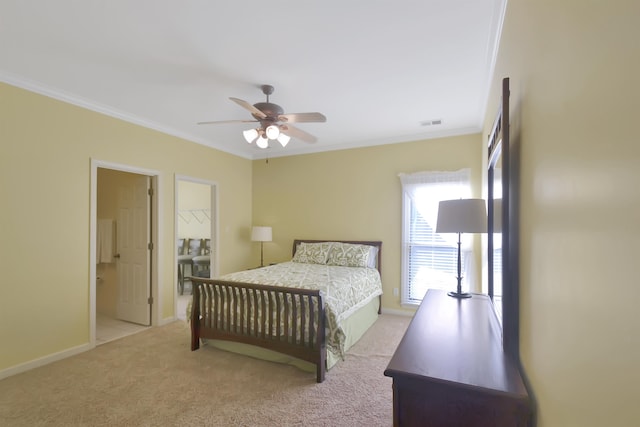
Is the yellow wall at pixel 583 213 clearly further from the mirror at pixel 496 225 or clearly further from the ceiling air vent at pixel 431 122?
the ceiling air vent at pixel 431 122

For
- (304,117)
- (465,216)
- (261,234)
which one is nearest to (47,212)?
(304,117)

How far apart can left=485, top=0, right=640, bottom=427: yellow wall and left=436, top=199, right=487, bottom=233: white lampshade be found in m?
1.12

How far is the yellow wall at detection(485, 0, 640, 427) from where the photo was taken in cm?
52

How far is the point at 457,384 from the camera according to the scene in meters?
1.06

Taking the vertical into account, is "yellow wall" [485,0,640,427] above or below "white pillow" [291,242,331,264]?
above

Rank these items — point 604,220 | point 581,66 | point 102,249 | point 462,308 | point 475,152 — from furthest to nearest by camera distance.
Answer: point 102,249 < point 475,152 < point 462,308 < point 581,66 < point 604,220

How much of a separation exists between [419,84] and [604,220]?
2665 mm

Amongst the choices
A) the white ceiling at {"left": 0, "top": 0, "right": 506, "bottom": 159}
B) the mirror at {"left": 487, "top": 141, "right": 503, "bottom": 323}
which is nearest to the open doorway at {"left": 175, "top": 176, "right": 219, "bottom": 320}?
the white ceiling at {"left": 0, "top": 0, "right": 506, "bottom": 159}

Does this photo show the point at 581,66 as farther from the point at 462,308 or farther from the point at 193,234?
the point at 193,234

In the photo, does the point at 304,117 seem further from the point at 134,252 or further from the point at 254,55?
the point at 134,252

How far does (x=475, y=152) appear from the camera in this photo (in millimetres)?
4102

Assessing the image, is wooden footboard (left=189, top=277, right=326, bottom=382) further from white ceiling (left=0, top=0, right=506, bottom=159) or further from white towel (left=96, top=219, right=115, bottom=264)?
white towel (left=96, top=219, right=115, bottom=264)

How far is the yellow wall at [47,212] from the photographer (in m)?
2.75

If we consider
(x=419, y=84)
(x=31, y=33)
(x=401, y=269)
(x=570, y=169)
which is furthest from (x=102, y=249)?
(x=570, y=169)
